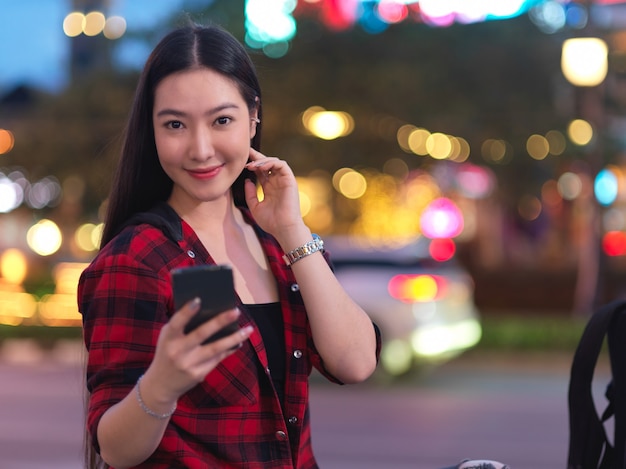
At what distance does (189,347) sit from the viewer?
69.4 inches

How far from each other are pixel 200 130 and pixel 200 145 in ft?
0.10

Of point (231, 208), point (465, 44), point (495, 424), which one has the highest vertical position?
point (465, 44)

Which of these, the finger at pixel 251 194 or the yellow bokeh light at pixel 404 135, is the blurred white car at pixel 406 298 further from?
the finger at pixel 251 194

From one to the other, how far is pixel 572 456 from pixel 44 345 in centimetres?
1494

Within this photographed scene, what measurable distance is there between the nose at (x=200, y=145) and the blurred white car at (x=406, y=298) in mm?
9628

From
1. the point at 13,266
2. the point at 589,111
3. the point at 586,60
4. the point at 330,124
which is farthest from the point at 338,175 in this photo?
the point at 13,266

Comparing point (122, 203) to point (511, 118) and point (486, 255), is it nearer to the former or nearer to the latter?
point (511, 118)

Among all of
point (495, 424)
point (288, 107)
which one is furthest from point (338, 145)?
point (495, 424)

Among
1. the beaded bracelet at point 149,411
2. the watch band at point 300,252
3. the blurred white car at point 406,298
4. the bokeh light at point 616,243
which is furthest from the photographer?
the bokeh light at point 616,243

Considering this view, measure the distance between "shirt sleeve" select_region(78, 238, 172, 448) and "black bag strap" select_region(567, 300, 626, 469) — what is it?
0.97m

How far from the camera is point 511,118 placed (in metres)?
17.5

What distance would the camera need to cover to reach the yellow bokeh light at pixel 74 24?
19.6 meters

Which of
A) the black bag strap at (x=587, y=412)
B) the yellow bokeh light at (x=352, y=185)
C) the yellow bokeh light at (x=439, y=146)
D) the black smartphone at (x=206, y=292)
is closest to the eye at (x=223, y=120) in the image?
the black smartphone at (x=206, y=292)

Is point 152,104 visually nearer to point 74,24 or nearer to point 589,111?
point 589,111
